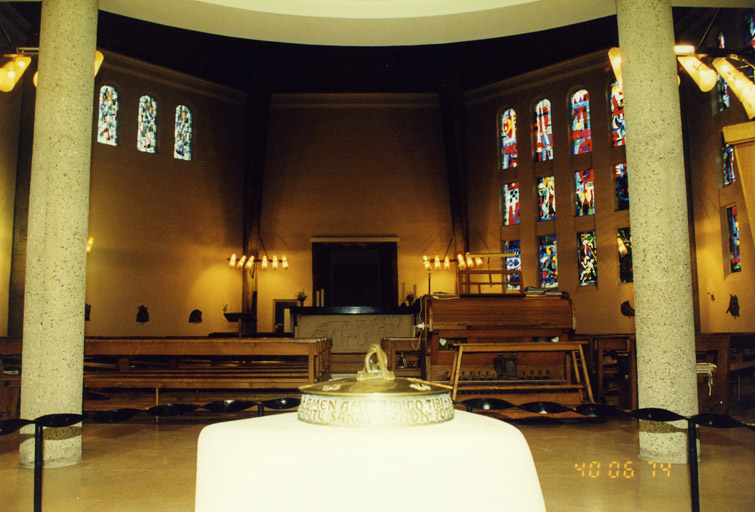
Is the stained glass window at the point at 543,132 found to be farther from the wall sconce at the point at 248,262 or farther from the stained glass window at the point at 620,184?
the wall sconce at the point at 248,262

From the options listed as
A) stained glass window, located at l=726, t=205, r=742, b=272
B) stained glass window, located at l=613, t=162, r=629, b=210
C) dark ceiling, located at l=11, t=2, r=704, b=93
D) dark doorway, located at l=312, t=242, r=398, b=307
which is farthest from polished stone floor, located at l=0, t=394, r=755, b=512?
dark doorway, located at l=312, t=242, r=398, b=307

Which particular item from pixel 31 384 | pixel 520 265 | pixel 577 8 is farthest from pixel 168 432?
pixel 520 265

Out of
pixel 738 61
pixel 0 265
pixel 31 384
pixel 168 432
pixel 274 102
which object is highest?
pixel 274 102

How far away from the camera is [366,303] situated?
1627 centimetres

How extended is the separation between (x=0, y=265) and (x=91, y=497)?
9.47 m

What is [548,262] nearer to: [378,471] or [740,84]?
[740,84]

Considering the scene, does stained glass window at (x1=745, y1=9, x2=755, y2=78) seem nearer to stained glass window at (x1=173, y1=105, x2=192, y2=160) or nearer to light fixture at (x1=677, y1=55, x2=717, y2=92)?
light fixture at (x1=677, y1=55, x2=717, y2=92)

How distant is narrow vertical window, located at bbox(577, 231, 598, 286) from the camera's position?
570 inches

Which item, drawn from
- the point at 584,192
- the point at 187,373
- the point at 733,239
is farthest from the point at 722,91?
the point at 187,373

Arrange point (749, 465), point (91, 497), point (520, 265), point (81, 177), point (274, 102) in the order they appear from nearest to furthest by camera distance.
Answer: point (91, 497)
point (749, 465)
point (81, 177)
point (520, 265)
point (274, 102)

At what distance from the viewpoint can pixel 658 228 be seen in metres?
4.28

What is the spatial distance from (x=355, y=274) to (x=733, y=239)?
28.9 ft

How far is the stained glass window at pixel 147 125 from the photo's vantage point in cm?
1473

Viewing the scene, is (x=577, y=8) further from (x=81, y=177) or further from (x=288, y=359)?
(x=288, y=359)
